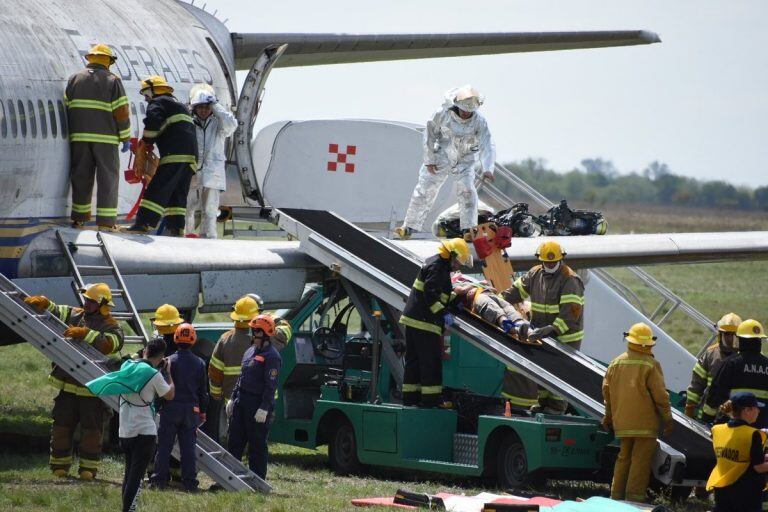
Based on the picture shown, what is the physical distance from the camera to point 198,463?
15.7 metres

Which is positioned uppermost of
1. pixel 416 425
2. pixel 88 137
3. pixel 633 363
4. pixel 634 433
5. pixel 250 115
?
pixel 250 115

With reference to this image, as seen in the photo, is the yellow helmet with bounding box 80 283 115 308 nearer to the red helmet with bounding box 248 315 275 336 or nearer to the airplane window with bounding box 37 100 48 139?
the red helmet with bounding box 248 315 275 336

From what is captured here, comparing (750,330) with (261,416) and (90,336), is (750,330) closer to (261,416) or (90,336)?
(261,416)

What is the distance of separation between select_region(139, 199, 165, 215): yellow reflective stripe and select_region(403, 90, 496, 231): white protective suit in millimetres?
4687

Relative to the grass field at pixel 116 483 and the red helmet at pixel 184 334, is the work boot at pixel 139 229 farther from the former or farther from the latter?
the red helmet at pixel 184 334

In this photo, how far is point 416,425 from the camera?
17516mm

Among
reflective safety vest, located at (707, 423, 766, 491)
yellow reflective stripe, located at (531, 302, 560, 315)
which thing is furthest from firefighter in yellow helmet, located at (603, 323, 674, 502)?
yellow reflective stripe, located at (531, 302, 560, 315)

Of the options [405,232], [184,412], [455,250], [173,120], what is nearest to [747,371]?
[455,250]

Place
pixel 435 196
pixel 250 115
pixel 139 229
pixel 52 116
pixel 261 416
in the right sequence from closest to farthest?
pixel 261 416 < pixel 52 116 < pixel 139 229 < pixel 435 196 < pixel 250 115

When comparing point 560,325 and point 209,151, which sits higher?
point 209,151

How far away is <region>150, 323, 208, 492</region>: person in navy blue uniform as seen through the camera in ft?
50.3

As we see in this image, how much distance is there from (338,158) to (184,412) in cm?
1404

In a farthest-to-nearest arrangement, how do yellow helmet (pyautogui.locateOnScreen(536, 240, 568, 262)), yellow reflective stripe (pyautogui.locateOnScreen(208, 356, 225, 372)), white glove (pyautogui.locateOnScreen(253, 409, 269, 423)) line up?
yellow helmet (pyautogui.locateOnScreen(536, 240, 568, 262)) < yellow reflective stripe (pyautogui.locateOnScreen(208, 356, 225, 372)) < white glove (pyautogui.locateOnScreen(253, 409, 269, 423))

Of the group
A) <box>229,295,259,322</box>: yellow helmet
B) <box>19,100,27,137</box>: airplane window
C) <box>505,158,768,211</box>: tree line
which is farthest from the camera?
<box>505,158,768,211</box>: tree line
